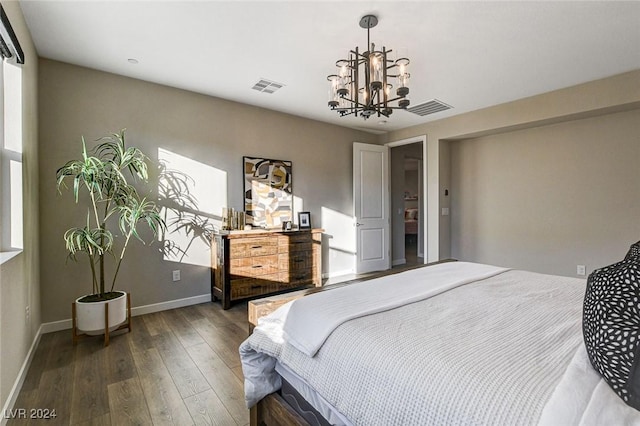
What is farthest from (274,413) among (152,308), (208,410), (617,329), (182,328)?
(152,308)

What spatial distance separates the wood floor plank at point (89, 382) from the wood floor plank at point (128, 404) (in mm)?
41

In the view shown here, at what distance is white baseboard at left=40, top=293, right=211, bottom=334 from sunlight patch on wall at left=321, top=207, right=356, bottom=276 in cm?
203

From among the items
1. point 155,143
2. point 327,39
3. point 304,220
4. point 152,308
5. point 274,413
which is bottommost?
point 152,308

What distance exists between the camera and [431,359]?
3.11 ft

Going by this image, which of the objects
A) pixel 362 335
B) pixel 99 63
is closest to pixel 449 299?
pixel 362 335

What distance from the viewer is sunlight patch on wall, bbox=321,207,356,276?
16.2 feet

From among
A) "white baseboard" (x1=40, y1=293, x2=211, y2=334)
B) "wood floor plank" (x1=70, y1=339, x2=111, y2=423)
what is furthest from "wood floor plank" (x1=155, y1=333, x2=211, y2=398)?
"white baseboard" (x1=40, y1=293, x2=211, y2=334)

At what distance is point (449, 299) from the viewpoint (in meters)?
1.55

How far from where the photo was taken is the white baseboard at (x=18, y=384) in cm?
167

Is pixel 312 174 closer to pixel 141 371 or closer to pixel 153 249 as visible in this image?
pixel 153 249

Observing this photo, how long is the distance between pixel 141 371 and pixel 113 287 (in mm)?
1324

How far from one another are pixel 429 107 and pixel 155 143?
3480 millimetres

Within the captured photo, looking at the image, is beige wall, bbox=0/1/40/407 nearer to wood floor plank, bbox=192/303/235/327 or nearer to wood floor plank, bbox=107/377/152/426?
wood floor plank, bbox=107/377/152/426

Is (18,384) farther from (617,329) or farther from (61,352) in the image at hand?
(617,329)
